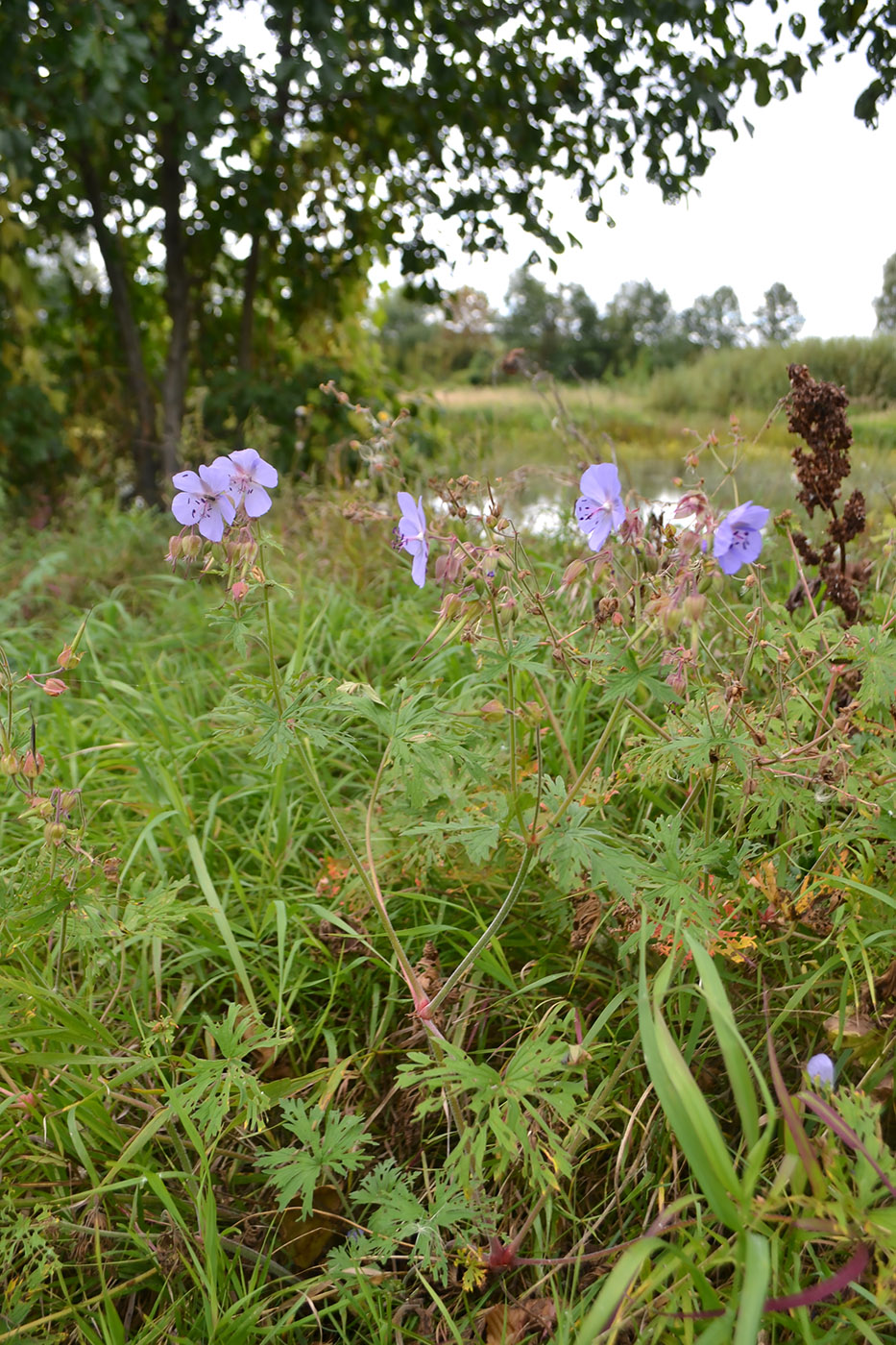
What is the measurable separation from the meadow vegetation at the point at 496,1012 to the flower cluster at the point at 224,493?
0.03 meters

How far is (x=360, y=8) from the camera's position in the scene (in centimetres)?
397

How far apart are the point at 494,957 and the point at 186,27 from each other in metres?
4.78

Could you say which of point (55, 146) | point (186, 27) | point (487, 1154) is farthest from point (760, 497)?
point (55, 146)

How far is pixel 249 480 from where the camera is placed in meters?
1.21

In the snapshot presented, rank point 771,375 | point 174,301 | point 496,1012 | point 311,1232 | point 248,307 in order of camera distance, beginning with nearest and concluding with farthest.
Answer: point 311,1232
point 496,1012
point 771,375
point 174,301
point 248,307

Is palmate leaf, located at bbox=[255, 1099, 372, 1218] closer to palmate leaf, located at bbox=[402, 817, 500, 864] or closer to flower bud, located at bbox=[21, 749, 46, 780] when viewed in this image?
palmate leaf, located at bbox=[402, 817, 500, 864]

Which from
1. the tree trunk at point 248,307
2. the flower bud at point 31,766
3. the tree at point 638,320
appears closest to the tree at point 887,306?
the tree trunk at point 248,307

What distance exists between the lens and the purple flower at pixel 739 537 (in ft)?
3.43

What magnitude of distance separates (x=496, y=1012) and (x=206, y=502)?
965 millimetres

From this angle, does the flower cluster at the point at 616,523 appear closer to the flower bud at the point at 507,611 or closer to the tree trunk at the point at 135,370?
the flower bud at the point at 507,611

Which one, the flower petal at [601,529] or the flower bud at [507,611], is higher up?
the flower petal at [601,529]

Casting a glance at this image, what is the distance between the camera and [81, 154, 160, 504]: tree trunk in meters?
5.53

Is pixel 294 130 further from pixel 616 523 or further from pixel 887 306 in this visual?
pixel 616 523

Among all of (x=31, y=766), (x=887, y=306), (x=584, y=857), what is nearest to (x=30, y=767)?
(x=31, y=766)
